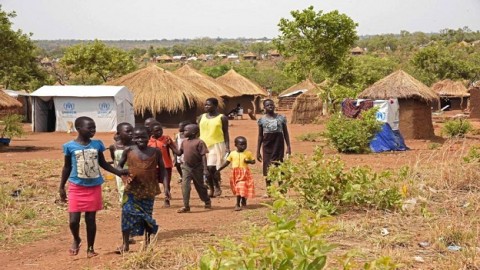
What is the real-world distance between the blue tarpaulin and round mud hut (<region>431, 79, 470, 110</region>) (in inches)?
883

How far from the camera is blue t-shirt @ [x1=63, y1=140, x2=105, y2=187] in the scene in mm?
5680

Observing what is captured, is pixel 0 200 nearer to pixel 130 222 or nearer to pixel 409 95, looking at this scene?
pixel 130 222

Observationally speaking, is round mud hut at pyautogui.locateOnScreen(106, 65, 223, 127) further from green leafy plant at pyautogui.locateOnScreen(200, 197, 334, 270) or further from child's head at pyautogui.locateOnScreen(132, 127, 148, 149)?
green leafy plant at pyautogui.locateOnScreen(200, 197, 334, 270)

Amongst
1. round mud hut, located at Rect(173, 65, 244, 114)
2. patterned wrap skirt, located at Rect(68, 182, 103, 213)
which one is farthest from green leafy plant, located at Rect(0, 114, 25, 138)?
round mud hut, located at Rect(173, 65, 244, 114)

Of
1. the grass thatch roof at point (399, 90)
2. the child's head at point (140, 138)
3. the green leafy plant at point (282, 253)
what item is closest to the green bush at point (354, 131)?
the grass thatch roof at point (399, 90)

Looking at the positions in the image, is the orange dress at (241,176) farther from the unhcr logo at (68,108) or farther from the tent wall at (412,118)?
the unhcr logo at (68,108)

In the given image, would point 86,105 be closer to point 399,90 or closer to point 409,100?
point 399,90

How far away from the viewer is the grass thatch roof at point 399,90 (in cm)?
1909

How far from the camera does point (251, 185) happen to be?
26.6ft

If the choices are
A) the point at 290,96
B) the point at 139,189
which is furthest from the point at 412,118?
the point at 290,96

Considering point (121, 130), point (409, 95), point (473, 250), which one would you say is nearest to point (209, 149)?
point (121, 130)

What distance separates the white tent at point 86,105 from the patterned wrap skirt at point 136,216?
734 inches

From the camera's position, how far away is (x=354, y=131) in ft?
52.2

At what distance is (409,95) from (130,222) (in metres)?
14.6
